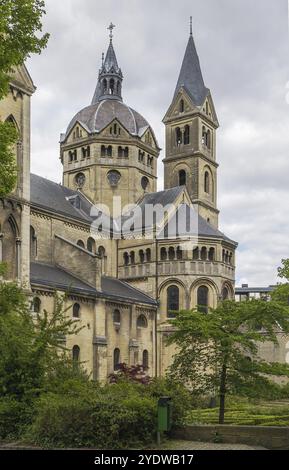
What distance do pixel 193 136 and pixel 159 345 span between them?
25.2 metres

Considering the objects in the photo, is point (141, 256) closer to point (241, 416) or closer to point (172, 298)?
point (172, 298)

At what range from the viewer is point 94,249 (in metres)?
56.8

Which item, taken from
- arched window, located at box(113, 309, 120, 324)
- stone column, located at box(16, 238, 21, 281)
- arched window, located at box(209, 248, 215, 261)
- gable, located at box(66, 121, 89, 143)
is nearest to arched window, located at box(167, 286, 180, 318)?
arched window, located at box(209, 248, 215, 261)

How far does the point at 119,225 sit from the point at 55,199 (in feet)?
27.2

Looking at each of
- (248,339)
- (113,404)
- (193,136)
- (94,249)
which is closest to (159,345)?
(94,249)

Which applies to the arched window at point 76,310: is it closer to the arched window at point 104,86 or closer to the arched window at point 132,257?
the arched window at point 132,257

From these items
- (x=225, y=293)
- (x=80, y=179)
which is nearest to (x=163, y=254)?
(x=225, y=293)

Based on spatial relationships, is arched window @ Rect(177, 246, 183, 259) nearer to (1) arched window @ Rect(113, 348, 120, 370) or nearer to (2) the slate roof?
(2) the slate roof

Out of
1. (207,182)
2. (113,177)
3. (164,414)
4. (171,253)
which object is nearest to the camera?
(164,414)

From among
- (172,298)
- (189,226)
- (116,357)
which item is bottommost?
(116,357)

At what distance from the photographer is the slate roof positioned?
4384 cm

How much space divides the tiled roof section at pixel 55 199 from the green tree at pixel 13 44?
30.7 m

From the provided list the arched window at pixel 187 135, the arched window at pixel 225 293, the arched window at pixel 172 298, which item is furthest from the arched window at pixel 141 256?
the arched window at pixel 187 135

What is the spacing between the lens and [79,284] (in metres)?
47.6
